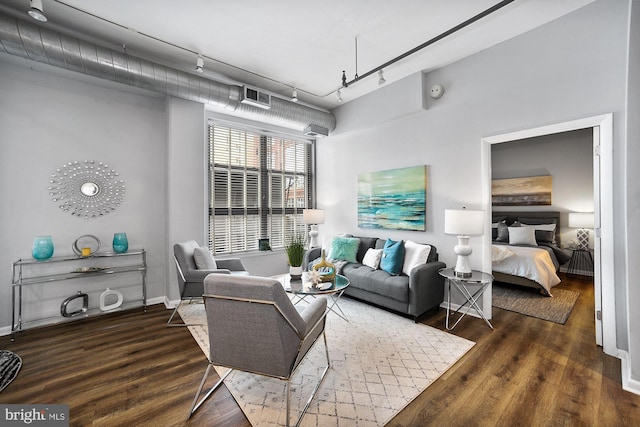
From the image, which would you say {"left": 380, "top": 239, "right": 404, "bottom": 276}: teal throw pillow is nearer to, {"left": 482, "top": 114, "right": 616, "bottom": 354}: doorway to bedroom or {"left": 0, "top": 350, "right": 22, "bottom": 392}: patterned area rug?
{"left": 482, "top": 114, "right": 616, "bottom": 354}: doorway to bedroom

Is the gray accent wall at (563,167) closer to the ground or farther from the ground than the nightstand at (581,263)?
farther from the ground

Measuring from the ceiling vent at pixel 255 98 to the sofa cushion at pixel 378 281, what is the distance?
269 cm

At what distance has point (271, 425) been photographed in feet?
5.69

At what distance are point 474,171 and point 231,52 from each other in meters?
3.37

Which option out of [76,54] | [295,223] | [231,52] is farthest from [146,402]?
[295,223]

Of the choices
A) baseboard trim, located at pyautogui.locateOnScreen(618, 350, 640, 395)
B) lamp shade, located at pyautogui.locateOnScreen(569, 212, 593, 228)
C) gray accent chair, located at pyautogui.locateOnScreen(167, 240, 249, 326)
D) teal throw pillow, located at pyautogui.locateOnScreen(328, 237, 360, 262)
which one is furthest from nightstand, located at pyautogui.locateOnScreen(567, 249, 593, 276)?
gray accent chair, located at pyautogui.locateOnScreen(167, 240, 249, 326)

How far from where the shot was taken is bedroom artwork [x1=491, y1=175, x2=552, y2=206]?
578cm

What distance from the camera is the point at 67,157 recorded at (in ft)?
11.2

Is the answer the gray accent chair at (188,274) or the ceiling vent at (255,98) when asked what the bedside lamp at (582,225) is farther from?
the gray accent chair at (188,274)

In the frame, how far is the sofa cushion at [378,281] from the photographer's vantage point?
330 centimetres

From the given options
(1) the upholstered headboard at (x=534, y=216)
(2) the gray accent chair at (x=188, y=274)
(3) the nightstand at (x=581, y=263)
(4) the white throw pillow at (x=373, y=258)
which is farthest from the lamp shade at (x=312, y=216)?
(3) the nightstand at (x=581, y=263)

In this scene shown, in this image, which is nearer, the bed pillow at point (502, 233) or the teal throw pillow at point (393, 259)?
the teal throw pillow at point (393, 259)

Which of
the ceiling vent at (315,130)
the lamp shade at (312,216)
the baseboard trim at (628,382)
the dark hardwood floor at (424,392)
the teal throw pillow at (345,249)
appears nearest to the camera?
the dark hardwood floor at (424,392)

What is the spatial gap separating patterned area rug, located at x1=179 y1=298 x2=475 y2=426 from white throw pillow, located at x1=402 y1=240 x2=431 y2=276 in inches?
27.2
